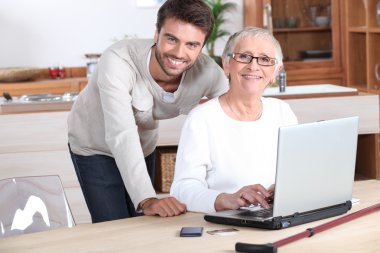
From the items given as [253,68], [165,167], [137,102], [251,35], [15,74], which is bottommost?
[165,167]

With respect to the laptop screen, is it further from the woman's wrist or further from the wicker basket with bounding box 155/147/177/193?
the wicker basket with bounding box 155/147/177/193

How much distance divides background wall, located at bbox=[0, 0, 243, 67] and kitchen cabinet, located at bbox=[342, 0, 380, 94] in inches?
65.1

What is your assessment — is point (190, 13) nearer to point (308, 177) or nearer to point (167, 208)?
point (167, 208)

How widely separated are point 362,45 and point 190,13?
163 inches

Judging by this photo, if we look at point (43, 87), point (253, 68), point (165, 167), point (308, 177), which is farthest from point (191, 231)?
point (43, 87)

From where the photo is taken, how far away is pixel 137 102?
2873 millimetres

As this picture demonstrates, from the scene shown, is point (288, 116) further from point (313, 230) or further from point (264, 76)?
point (313, 230)

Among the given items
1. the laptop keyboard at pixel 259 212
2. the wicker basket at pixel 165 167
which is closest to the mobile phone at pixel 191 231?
the laptop keyboard at pixel 259 212

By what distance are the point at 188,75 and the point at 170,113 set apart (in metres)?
0.19

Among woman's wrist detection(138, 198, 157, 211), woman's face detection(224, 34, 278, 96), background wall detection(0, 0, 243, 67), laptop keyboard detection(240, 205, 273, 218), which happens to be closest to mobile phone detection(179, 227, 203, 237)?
laptop keyboard detection(240, 205, 273, 218)

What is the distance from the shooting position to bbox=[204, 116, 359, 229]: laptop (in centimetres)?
206

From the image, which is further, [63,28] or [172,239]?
[63,28]

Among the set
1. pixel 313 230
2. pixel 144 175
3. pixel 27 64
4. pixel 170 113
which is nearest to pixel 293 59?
pixel 27 64

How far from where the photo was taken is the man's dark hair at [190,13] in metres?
2.64
